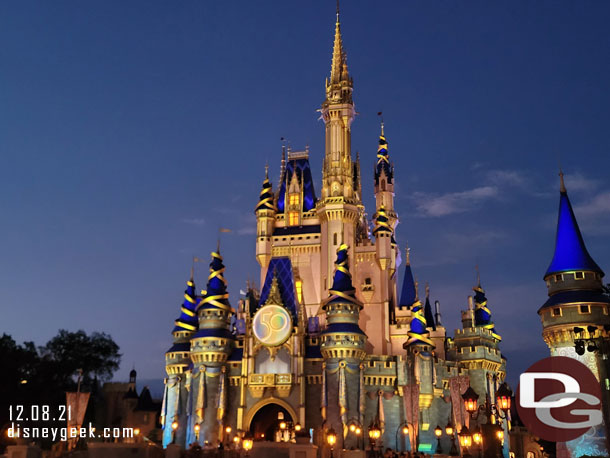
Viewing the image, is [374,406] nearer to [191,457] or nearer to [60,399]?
[191,457]

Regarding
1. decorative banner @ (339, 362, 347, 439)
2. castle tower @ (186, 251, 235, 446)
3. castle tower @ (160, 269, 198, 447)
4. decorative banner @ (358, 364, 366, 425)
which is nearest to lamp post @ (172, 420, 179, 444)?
castle tower @ (160, 269, 198, 447)

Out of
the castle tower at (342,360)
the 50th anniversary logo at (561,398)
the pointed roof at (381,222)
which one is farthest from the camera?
the pointed roof at (381,222)

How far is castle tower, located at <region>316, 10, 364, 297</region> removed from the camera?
59531 mm

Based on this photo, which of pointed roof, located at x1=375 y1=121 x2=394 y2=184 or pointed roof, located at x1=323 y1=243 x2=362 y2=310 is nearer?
pointed roof, located at x1=323 y1=243 x2=362 y2=310

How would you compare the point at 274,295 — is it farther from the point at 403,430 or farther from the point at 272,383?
the point at 403,430

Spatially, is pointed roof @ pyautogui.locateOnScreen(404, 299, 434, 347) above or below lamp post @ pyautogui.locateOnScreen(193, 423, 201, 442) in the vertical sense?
above

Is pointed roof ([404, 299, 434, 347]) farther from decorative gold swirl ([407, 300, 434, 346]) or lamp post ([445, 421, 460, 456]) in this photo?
lamp post ([445, 421, 460, 456])

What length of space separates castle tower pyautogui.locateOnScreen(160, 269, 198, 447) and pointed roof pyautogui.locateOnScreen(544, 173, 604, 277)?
30.3m

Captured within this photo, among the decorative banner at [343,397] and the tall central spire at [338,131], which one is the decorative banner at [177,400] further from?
the tall central spire at [338,131]

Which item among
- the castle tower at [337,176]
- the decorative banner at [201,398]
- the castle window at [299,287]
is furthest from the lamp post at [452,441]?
the castle tower at [337,176]

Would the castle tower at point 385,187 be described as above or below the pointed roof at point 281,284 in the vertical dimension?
above

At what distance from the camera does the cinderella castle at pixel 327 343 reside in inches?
2024

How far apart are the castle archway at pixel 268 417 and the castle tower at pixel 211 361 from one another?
2.48 metres

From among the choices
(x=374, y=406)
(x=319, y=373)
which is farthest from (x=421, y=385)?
(x=319, y=373)
